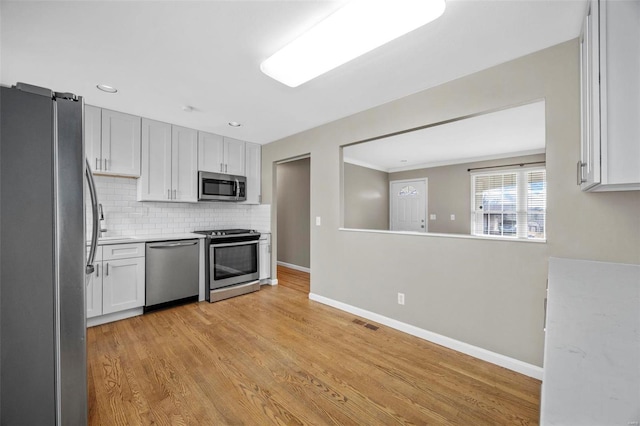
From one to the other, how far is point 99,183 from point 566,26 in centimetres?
452

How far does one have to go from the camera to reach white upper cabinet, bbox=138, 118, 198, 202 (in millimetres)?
3332

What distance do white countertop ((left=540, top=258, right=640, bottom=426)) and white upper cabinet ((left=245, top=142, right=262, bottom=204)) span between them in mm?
3947

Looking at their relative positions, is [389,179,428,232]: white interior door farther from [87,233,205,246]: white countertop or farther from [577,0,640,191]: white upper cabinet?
[577,0,640,191]: white upper cabinet

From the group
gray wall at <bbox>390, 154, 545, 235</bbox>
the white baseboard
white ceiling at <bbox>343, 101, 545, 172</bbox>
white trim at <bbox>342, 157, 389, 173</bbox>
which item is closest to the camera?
the white baseboard

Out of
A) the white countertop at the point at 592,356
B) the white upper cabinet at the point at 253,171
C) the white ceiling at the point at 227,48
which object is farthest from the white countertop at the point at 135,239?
the white countertop at the point at 592,356

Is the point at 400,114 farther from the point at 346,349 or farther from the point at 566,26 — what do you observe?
the point at 346,349

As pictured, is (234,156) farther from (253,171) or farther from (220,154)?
(253,171)

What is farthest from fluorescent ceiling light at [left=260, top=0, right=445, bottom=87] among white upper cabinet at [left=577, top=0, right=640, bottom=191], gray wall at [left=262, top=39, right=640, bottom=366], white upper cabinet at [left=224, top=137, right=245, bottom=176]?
white upper cabinet at [left=224, top=137, right=245, bottom=176]

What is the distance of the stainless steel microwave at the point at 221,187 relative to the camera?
3.76m

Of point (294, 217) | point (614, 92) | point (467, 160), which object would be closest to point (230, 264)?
point (294, 217)

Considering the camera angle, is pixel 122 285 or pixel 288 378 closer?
pixel 288 378

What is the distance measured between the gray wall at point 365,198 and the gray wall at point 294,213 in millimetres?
900

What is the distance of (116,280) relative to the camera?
2906 mm

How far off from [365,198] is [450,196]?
1893 mm
